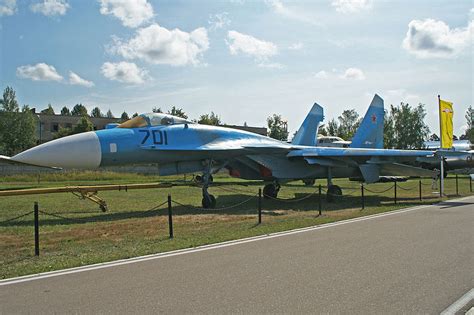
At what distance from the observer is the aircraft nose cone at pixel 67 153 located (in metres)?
10.7

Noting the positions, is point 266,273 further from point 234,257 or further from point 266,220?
point 266,220

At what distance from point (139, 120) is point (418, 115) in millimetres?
77986

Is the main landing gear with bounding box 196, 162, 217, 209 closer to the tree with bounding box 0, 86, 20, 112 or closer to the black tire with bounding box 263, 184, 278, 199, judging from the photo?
the black tire with bounding box 263, 184, 278, 199

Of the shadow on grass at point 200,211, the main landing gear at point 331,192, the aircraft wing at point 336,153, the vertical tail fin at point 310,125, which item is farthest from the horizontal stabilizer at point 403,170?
the vertical tail fin at point 310,125

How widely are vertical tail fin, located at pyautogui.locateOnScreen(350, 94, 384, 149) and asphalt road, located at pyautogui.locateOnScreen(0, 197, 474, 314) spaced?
1287 cm

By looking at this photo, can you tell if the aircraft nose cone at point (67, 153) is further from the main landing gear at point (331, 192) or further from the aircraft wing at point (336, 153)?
the main landing gear at point (331, 192)

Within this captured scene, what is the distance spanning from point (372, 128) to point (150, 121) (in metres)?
12.1

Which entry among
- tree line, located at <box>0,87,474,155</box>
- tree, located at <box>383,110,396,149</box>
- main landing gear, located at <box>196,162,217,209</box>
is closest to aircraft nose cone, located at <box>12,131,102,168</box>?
main landing gear, located at <box>196,162,217,209</box>

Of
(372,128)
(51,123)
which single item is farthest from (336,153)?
(51,123)

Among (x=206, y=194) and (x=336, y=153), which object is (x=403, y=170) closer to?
(x=336, y=153)

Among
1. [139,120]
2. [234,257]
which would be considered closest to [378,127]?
[139,120]

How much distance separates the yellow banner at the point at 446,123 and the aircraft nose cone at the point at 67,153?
1613cm

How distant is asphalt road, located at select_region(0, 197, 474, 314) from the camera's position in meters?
4.45

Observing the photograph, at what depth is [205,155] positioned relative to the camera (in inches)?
550
